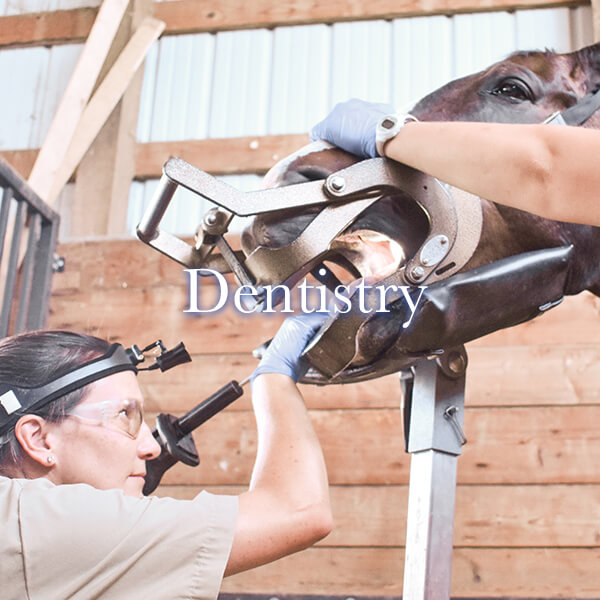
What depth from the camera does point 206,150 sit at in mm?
3117

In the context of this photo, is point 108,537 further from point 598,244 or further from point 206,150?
point 206,150

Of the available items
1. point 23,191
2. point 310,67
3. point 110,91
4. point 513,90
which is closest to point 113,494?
point 513,90

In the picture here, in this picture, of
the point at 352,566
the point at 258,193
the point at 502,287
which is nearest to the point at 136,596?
the point at 258,193

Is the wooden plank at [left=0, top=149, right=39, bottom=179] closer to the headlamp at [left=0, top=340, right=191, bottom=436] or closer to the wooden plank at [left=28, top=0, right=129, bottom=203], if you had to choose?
the wooden plank at [left=28, top=0, right=129, bottom=203]

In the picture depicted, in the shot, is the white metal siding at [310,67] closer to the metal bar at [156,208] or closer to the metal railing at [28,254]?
the metal railing at [28,254]

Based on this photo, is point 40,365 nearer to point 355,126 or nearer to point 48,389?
point 48,389

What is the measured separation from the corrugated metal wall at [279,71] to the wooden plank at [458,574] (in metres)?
1.31

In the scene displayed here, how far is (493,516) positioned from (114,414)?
1468 millimetres

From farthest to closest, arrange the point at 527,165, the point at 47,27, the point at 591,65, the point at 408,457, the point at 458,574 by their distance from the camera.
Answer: the point at 47,27, the point at 408,457, the point at 458,574, the point at 591,65, the point at 527,165

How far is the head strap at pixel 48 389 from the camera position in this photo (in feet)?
3.34

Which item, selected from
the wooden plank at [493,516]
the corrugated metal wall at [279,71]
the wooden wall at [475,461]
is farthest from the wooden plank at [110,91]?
the wooden plank at [493,516]

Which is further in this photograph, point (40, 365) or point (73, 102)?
point (73, 102)

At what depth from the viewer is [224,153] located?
10.1 ft

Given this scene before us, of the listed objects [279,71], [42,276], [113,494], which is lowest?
[113,494]
